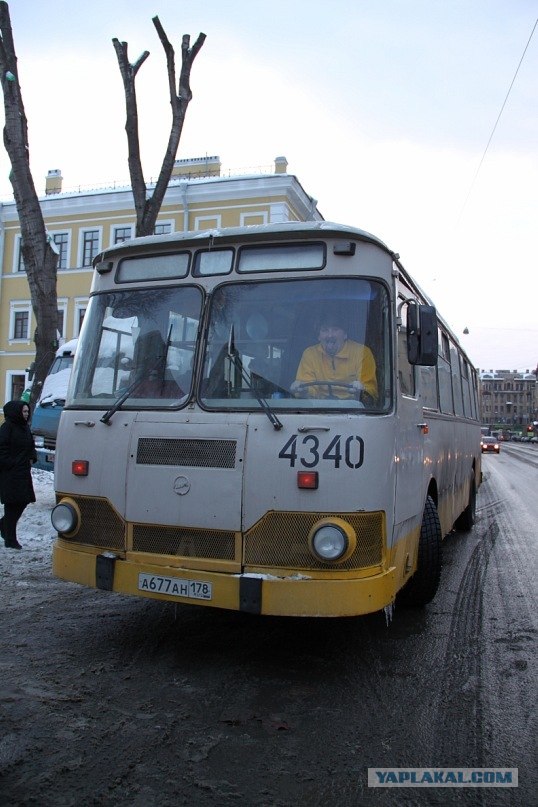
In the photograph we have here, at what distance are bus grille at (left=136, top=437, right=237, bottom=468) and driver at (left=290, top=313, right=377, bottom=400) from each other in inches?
22.5

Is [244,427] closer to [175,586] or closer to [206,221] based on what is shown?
[175,586]

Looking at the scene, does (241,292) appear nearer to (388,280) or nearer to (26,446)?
(388,280)

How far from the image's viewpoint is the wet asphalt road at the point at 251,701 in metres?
3.08

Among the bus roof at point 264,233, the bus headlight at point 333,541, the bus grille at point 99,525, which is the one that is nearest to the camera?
the bus headlight at point 333,541

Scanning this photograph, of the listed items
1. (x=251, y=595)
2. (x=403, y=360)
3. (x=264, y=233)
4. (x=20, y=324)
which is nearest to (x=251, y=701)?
(x=251, y=595)

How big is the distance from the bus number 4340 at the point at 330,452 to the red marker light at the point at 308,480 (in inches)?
1.7

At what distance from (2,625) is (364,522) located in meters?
3.03

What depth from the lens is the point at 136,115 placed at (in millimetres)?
14391

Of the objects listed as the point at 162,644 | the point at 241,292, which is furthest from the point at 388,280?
the point at 162,644

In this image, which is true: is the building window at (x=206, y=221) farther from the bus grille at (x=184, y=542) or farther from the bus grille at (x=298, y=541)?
the bus grille at (x=298, y=541)

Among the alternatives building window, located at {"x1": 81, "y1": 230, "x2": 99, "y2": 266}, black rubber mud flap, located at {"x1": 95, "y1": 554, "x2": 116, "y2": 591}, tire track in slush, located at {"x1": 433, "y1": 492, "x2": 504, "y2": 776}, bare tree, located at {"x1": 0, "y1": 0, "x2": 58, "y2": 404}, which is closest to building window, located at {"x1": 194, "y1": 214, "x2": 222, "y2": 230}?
building window, located at {"x1": 81, "y1": 230, "x2": 99, "y2": 266}

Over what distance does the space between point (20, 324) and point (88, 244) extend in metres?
6.33

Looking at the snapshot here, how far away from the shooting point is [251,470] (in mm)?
4242

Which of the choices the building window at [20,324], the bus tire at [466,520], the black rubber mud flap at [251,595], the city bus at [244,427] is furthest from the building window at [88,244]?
the black rubber mud flap at [251,595]
